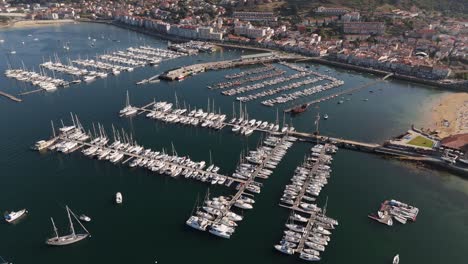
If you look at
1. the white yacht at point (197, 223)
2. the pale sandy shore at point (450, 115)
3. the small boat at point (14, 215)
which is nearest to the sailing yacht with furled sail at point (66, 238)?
the small boat at point (14, 215)

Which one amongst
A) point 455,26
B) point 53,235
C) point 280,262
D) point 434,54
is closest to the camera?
point 280,262

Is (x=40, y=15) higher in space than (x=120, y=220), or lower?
higher

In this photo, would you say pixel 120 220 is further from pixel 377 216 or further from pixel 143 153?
pixel 377 216

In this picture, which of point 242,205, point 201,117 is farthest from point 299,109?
point 242,205

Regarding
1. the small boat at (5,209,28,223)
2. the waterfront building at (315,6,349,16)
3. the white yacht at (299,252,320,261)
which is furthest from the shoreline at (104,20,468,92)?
the small boat at (5,209,28,223)

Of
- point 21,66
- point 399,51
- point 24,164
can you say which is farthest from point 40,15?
point 399,51

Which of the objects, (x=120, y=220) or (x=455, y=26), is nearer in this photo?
(x=120, y=220)

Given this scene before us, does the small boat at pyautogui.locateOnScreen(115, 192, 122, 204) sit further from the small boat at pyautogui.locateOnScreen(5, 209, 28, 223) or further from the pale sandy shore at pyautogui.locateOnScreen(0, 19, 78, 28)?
the pale sandy shore at pyautogui.locateOnScreen(0, 19, 78, 28)
